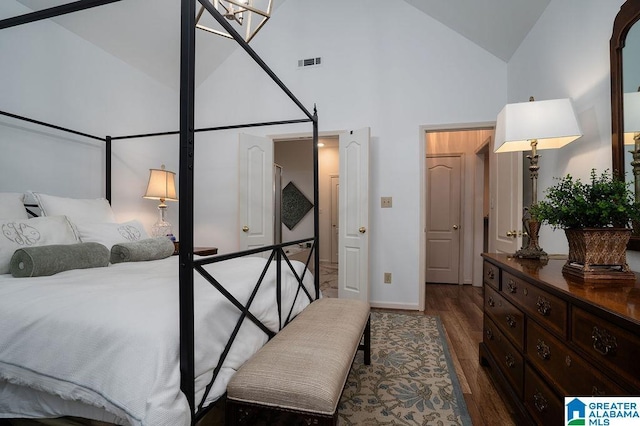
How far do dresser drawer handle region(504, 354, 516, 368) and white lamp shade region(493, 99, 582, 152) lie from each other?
1254 millimetres

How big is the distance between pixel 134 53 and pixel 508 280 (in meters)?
4.02

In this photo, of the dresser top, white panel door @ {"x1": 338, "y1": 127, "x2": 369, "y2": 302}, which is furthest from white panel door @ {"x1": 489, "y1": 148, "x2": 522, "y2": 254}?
white panel door @ {"x1": 338, "y1": 127, "x2": 369, "y2": 302}

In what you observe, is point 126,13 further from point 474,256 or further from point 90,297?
point 474,256

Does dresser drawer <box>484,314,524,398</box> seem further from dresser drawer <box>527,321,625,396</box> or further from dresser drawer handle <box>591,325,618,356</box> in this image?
dresser drawer handle <box>591,325,618,356</box>

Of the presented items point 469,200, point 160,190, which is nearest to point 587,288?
point 160,190

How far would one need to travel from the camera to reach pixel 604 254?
123cm

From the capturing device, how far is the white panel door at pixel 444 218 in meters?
4.76

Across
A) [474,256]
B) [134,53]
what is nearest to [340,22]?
[134,53]

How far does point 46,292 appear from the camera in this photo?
1323mm

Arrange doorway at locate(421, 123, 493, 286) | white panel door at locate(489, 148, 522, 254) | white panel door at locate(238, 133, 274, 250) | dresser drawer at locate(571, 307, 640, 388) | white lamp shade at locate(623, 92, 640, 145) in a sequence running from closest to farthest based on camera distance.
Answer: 1. dresser drawer at locate(571, 307, 640, 388)
2. white lamp shade at locate(623, 92, 640, 145)
3. white panel door at locate(489, 148, 522, 254)
4. white panel door at locate(238, 133, 274, 250)
5. doorway at locate(421, 123, 493, 286)

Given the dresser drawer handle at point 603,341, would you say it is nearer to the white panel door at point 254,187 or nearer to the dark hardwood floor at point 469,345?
the dark hardwood floor at point 469,345

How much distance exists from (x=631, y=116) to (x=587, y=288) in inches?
39.4

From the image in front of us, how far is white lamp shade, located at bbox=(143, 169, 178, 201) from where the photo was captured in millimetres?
3232

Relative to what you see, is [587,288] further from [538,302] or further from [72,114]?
[72,114]
